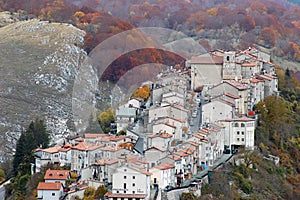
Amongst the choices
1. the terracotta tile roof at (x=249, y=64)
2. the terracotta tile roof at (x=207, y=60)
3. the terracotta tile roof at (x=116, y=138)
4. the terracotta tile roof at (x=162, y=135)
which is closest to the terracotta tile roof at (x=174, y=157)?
the terracotta tile roof at (x=162, y=135)

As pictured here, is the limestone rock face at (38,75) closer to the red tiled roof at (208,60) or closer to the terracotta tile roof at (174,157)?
the red tiled roof at (208,60)

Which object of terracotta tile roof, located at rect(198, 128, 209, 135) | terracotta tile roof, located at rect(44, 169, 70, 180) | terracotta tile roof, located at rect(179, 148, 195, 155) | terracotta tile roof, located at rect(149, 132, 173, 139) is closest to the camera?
terracotta tile roof, located at rect(44, 169, 70, 180)

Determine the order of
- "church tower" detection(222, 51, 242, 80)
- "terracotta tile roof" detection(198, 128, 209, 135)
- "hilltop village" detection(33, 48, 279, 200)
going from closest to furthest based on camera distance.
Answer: "hilltop village" detection(33, 48, 279, 200) < "terracotta tile roof" detection(198, 128, 209, 135) < "church tower" detection(222, 51, 242, 80)

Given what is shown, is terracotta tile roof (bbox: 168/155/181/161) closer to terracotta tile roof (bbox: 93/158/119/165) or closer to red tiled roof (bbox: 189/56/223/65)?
terracotta tile roof (bbox: 93/158/119/165)

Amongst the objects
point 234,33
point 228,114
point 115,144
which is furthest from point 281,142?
point 234,33

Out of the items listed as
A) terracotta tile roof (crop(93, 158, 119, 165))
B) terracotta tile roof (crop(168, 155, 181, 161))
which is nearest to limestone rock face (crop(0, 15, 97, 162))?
terracotta tile roof (crop(93, 158, 119, 165))

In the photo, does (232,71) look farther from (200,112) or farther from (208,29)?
(208,29)
